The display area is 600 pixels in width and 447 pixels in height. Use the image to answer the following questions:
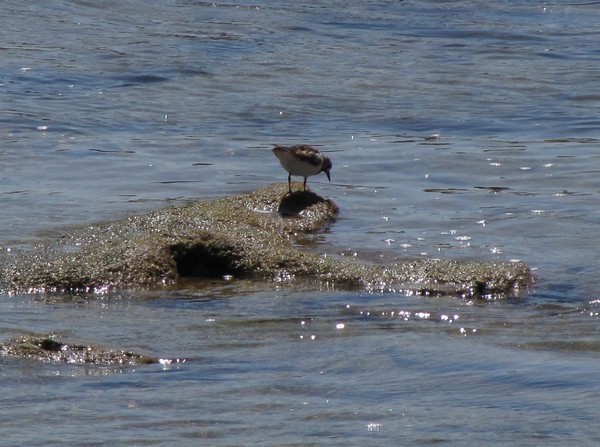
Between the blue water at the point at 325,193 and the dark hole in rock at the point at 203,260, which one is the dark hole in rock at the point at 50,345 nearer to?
the blue water at the point at 325,193

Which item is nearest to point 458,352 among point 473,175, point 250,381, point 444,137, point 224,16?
point 250,381

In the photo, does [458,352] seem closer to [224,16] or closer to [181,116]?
[181,116]

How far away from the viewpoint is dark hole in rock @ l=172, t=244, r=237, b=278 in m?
6.81

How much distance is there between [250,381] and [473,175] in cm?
565

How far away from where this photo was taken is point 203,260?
6.86m

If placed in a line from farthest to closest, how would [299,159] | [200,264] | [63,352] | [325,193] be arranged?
[325,193]
[299,159]
[200,264]
[63,352]

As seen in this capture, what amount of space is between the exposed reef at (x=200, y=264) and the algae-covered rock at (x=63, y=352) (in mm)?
1367

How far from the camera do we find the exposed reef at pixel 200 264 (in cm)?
638

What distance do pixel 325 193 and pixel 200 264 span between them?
2.84 meters

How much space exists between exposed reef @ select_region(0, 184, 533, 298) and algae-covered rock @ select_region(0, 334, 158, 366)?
1.37 metres

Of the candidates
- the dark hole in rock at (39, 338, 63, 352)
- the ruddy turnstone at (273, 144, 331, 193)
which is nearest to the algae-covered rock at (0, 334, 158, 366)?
the dark hole in rock at (39, 338, 63, 352)

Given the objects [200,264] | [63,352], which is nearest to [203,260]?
[200,264]

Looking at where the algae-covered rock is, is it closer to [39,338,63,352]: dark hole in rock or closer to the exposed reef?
[39,338,63,352]: dark hole in rock

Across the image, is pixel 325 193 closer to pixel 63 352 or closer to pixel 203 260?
pixel 203 260
